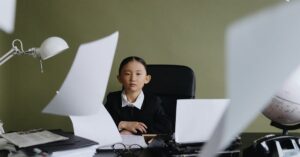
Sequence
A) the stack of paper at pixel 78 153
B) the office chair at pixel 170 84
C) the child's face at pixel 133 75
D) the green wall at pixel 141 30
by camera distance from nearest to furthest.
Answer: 1. the stack of paper at pixel 78 153
2. the child's face at pixel 133 75
3. the office chair at pixel 170 84
4. the green wall at pixel 141 30

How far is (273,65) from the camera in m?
0.33

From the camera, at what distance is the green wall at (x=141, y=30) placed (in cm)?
241

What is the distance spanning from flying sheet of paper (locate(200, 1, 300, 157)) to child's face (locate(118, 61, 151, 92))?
1072 mm

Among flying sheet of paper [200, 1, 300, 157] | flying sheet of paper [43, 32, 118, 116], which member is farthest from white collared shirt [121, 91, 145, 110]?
flying sheet of paper [200, 1, 300, 157]

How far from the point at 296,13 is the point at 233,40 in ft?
0.28

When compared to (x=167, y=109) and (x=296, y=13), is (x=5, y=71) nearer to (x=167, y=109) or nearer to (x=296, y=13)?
(x=167, y=109)

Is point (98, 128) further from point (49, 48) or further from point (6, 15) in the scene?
point (6, 15)

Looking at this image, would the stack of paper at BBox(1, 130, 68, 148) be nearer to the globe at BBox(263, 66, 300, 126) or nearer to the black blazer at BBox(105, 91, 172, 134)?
the black blazer at BBox(105, 91, 172, 134)

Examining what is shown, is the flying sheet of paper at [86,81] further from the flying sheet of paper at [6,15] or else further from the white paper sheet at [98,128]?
the white paper sheet at [98,128]

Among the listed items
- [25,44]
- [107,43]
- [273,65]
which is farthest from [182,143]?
[25,44]

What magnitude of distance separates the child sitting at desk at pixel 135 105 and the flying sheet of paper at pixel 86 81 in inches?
24.7

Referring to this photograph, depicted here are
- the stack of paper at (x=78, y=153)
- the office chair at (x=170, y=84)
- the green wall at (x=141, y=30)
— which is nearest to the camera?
the stack of paper at (x=78, y=153)

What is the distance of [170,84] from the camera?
186 centimetres

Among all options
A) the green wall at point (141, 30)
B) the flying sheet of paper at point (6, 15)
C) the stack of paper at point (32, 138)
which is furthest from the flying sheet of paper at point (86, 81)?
the green wall at point (141, 30)
